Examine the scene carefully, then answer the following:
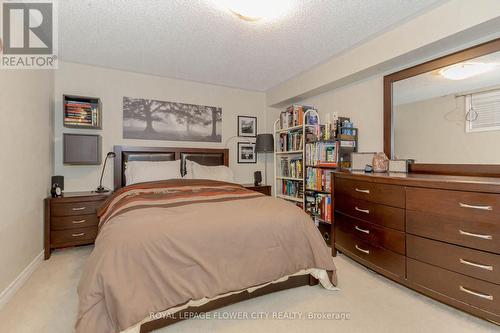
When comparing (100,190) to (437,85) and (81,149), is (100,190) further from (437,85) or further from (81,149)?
(437,85)

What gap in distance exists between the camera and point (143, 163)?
3.07 meters

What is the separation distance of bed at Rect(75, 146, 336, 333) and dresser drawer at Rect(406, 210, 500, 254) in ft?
2.32

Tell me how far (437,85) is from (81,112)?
395 centimetres

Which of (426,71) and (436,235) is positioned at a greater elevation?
(426,71)

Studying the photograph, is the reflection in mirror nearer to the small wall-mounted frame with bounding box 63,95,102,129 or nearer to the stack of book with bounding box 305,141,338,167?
the stack of book with bounding box 305,141,338,167

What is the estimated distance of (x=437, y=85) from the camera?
2.14m

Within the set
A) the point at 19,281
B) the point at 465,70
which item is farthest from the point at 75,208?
the point at 465,70

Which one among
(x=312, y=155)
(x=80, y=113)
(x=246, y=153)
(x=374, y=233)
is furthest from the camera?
(x=246, y=153)

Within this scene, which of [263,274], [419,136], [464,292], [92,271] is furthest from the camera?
[419,136]

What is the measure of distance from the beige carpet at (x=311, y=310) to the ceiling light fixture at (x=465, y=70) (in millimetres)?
1871

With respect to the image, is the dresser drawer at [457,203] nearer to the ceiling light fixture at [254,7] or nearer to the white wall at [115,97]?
the ceiling light fixture at [254,7]

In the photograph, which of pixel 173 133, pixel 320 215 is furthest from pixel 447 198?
pixel 173 133

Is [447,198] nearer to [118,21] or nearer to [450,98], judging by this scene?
[450,98]

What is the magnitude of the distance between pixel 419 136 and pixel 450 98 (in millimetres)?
399
